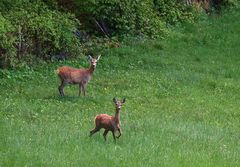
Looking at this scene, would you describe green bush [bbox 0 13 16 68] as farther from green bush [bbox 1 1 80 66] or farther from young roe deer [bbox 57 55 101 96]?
young roe deer [bbox 57 55 101 96]

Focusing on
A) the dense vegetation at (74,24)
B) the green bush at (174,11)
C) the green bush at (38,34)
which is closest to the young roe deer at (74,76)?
the dense vegetation at (74,24)

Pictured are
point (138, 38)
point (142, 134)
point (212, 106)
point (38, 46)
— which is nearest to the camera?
point (142, 134)

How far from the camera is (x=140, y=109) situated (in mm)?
17812

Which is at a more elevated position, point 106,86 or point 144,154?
point 144,154

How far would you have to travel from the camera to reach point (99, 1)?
27.2 m

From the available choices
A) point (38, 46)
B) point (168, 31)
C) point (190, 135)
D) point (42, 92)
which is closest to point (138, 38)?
point (168, 31)

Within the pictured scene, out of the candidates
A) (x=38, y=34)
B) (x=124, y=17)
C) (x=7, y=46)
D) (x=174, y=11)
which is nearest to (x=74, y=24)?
(x=38, y=34)

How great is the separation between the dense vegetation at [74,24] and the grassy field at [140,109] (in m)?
0.80

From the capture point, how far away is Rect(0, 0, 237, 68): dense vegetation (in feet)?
75.9

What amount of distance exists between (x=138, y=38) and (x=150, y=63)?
3653 millimetres

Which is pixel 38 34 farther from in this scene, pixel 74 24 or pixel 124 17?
pixel 124 17

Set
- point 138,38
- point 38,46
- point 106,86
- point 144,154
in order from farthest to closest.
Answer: point 138,38 < point 38,46 < point 106,86 < point 144,154

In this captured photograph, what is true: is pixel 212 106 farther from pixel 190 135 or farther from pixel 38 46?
pixel 38 46

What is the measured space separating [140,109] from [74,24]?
890 centimetres
